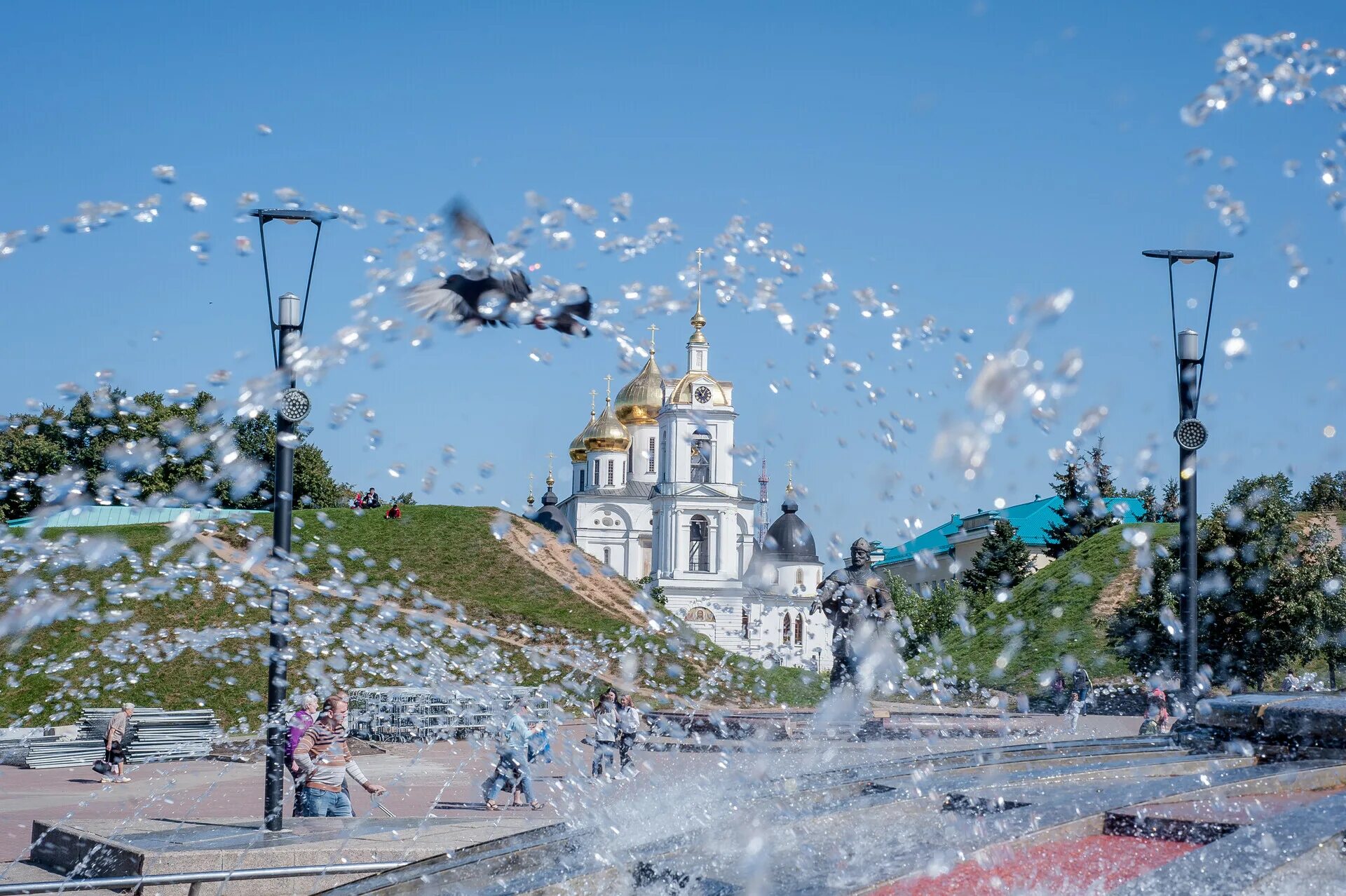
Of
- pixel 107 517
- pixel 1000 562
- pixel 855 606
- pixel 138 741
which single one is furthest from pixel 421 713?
pixel 1000 562

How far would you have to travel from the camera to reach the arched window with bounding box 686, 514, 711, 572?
68.9 metres

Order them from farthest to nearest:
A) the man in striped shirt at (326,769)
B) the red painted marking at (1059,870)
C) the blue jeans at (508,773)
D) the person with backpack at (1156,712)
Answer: the person with backpack at (1156,712)
the blue jeans at (508,773)
the man in striped shirt at (326,769)
the red painted marking at (1059,870)

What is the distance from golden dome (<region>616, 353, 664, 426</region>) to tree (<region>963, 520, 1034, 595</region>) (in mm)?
23865

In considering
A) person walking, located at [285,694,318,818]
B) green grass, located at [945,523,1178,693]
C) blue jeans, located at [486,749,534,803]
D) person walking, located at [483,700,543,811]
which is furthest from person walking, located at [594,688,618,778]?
green grass, located at [945,523,1178,693]

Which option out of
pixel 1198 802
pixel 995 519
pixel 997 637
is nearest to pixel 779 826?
pixel 1198 802

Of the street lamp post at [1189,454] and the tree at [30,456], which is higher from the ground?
the tree at [30,456]

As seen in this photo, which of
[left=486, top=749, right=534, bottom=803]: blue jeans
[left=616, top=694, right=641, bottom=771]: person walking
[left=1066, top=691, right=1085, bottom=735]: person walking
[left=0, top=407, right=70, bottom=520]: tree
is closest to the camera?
[left=486, top=749, right=534, bottom=803]: blue jeans

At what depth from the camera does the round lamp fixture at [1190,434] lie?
35.6 feet

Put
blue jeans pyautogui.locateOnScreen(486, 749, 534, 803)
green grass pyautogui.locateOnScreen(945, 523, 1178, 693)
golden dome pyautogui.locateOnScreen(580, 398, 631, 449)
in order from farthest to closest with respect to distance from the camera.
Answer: golden dome pyautogui.locateOnScreen(580, 398, 631, 449)
green grass pyautogui.locateOnScreen(945, 523, 1178, 693)
blue jeans pyautogui.locateOnScreen(486, 749, 534, 803)

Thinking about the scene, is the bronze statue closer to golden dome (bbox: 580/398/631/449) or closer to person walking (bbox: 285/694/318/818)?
person walking (bbox: 285/694/318/818)

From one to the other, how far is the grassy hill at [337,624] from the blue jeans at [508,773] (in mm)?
13620

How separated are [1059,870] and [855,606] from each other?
43.7 feet

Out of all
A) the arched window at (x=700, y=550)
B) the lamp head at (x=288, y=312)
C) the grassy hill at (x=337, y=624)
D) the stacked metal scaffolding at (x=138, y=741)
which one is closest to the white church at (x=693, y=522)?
the arched window at (x=700, y=550)

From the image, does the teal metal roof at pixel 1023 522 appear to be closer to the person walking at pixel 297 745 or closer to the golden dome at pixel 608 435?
the golden dome at pixel 608 435
